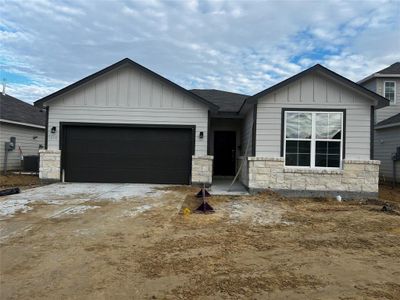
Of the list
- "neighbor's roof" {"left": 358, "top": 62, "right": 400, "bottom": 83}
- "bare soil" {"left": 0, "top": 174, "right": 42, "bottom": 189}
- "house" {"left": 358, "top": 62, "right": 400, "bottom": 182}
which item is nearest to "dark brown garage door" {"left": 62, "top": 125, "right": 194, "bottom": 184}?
"bare soil" {"left": 0, "top": 174, "right": 42, "bottom": 189}

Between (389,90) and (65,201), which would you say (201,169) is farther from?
(389,90)

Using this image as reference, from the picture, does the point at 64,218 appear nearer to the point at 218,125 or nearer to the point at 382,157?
the point at 218,125

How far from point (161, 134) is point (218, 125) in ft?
12.6

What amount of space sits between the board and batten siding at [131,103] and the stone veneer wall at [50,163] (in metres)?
0.77

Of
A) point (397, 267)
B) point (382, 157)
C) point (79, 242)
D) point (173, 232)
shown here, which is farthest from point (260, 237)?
point (382, 157)

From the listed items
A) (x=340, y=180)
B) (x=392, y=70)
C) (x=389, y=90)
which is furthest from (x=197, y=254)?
(x=392, y=70)

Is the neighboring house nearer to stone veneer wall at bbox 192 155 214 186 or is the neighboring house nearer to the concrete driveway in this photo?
the concrete driveway

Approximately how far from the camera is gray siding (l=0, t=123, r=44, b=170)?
16.6 meters

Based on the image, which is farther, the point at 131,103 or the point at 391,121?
the point at 391,121

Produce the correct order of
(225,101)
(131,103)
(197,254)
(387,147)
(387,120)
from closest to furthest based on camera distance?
(197,254)
(131,103)
(225,101)
(387,147)
(387,120)

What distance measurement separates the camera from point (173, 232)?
20.2 ft

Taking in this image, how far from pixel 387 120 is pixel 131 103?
12.5 meters

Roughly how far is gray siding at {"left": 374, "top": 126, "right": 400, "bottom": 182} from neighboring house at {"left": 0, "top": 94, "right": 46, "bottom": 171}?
16366mm

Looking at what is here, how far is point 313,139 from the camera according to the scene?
35.3ft
